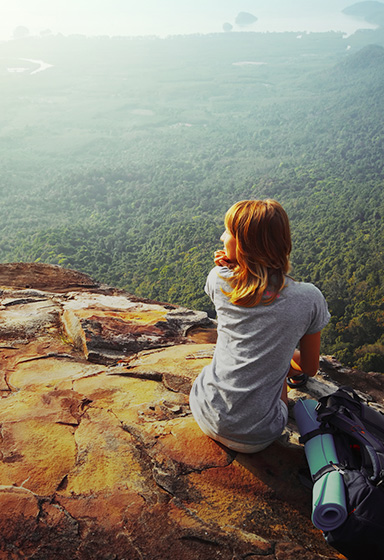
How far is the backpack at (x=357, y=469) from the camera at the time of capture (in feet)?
6.80

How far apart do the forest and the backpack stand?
2056 cm

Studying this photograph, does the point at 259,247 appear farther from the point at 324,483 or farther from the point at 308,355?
the point at 324,483

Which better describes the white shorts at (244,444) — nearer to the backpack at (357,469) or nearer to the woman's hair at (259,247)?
the backpack at (357,469)

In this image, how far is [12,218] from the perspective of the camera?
85625 mm

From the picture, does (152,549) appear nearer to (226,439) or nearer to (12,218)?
(226,439)

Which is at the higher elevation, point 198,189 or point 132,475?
point 132,475

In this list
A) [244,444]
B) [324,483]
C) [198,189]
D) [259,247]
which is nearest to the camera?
[324,483]

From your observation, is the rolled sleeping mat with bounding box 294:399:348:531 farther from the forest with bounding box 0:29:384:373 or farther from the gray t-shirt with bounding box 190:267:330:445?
the forest with bounding box 0:29:384:373

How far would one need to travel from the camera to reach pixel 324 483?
7.48ft

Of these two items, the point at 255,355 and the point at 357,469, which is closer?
the point at 357,469

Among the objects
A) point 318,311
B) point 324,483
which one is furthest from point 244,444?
point 318,311

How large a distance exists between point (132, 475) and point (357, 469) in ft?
4.53

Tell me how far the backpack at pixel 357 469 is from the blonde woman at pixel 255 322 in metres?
0.34

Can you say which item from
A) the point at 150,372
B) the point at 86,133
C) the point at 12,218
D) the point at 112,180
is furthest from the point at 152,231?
the point at 86,133
